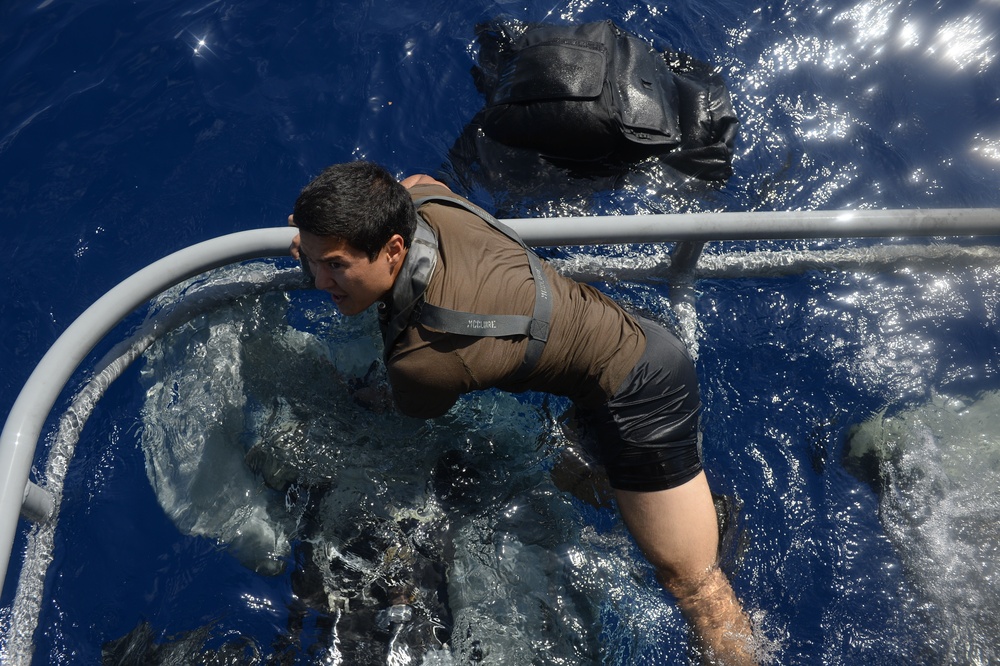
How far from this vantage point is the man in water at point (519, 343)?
2.71m

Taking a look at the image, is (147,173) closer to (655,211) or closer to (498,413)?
(498,413)

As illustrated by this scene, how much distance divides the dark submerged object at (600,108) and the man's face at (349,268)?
5.40 feet

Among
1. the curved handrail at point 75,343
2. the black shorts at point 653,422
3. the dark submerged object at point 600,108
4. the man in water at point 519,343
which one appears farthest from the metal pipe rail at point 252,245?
the dark submerged object at point 600,108

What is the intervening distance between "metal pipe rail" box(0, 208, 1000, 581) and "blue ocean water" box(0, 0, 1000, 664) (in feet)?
1.95

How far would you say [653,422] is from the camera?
3207mm

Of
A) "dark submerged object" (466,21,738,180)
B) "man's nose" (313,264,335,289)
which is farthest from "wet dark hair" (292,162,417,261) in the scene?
"dark submerged object" (466,21,738,180)

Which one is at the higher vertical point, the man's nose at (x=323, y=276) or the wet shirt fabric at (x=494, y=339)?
the man's nose at (x=323, y=276)

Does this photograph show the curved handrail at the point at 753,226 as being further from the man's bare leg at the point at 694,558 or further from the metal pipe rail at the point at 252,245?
the man's bare leg at the point at 694,558

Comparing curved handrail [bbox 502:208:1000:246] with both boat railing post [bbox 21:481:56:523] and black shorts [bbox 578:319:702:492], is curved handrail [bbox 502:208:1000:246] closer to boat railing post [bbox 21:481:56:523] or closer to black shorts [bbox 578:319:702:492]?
black shorts [bbox 578:319:702:492]

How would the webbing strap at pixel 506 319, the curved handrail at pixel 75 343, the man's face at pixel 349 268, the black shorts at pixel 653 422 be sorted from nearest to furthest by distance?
the curved handrail at pixel 75 343
the man's face at pixel 349 268
the webbing strap at pixel 506 319
the black shorts at pixel 653 422

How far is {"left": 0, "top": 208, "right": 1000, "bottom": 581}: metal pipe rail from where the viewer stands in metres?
2.62

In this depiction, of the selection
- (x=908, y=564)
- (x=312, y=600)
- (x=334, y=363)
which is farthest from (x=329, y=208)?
(x=908, y=564)

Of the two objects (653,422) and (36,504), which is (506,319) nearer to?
(653,422)

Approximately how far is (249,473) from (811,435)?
263 cm
